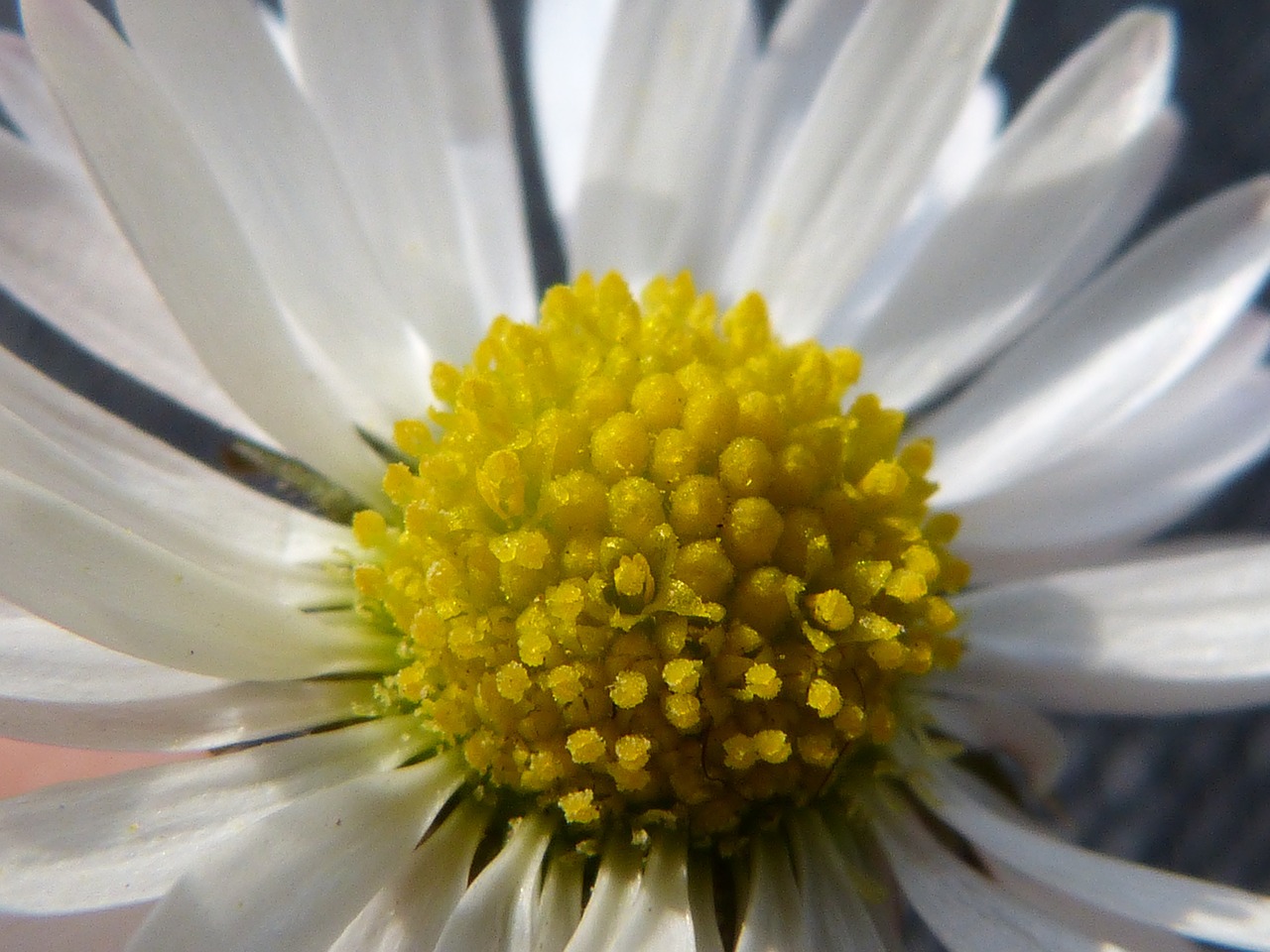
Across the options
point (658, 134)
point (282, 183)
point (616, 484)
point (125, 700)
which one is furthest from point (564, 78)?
point (125, 700)

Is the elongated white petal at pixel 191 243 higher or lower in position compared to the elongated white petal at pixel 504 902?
higher

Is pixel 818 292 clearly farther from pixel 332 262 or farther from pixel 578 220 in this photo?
pixel 332 262

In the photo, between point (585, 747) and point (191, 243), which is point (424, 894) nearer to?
point (585, 747)

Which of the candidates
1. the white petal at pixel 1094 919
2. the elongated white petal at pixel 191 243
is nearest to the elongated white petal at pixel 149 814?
the elongated white petal at pixel 191 243

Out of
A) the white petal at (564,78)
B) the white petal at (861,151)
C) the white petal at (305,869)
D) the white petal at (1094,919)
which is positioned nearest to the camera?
the white petal at (305,869)

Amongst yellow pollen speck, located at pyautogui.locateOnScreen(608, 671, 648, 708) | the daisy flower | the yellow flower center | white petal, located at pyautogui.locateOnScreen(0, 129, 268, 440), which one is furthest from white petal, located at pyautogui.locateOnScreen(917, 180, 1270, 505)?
white petal, located at pyautogui.locateOnScreen(0, 129, 268, 440)

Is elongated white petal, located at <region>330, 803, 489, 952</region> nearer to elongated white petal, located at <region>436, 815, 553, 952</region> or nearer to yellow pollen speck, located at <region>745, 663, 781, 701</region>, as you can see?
elongated white petal, located at <region>436, 815, 553, 952</region>

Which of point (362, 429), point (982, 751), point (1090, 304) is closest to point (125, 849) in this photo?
point (362, 429)

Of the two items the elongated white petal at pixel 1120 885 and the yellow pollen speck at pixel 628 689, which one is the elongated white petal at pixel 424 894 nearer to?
the yellow pollen speck at pixel 628 689
